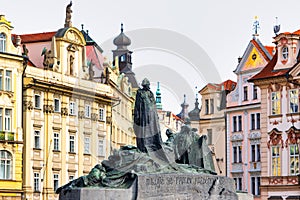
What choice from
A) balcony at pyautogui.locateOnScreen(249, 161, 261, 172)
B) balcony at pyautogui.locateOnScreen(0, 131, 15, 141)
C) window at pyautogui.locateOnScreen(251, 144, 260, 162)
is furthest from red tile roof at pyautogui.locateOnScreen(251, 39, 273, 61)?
balcony at pyautogui.locateOnScreen(0, 131, 15, 141)

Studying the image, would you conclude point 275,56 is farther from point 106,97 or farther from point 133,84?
point 133,84

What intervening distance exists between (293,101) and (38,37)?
49.3 ft

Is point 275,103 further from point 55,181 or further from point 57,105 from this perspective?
point 55,181

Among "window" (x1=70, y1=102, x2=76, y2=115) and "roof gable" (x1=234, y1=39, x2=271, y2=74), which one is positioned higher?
"roof gable" (x1=234, y1=39, x2=271, y2=74)

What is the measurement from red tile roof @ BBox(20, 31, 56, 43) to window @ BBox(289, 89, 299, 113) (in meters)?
13.9

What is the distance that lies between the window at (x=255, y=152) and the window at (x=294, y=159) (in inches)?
183

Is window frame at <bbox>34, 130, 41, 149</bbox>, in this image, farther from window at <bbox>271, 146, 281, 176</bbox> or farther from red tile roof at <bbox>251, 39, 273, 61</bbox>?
red tile roof at <bbox>251, 39, 273, 61</bbox>

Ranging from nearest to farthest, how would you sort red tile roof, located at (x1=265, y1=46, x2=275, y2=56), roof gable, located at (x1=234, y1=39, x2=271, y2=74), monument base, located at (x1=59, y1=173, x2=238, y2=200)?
monument base, located at (x1=59, y1=173, x2=238, y2=200), roof gable, located at (x1=234, y1=39, x2=271, y2=74), red tile roof, located at (x1=265, y1=46, x2=275, y2=56)

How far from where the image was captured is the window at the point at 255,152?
57.8 meters

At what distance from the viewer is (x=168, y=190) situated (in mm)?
29438

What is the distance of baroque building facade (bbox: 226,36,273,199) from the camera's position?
58.0 meters

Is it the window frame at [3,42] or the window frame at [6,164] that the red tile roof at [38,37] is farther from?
the window frame at [6,164]

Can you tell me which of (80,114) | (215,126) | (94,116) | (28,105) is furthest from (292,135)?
(28,105)

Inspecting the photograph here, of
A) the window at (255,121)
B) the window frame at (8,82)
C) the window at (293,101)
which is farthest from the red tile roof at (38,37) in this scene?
the window at (293,101)
